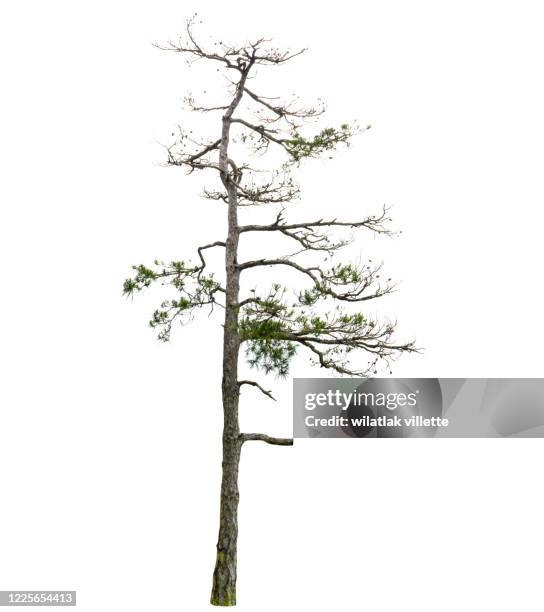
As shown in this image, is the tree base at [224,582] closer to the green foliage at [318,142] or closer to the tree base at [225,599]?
the tree base at [225,599]

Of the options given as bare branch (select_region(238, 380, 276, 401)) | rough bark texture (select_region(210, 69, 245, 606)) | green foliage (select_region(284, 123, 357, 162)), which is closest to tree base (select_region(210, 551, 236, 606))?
rough bark texture (select_region(210, 69, 245, 606))

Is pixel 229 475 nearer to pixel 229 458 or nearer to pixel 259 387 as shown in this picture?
pixel 229 458

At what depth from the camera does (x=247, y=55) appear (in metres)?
8.01

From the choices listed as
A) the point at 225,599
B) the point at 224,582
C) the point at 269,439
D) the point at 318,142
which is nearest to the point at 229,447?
the point at 269,439

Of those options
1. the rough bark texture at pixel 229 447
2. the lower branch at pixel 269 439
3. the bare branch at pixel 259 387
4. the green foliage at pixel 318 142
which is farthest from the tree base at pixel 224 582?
the green foliage at pixel 318 142

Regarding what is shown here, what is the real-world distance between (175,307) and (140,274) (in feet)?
1.38

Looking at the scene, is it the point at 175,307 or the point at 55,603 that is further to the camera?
the point at 175,307

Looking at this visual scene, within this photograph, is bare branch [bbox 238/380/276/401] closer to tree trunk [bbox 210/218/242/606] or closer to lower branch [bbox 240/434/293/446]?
tree trunk [bbox 210/218/242/606]

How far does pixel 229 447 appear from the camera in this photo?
7902 millimetres

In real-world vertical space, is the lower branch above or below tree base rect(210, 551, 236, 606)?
above

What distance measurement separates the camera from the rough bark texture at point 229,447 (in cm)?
782

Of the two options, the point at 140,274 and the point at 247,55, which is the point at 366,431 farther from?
the point at 247,55

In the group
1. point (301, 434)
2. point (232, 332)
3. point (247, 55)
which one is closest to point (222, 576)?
point (301, 434)

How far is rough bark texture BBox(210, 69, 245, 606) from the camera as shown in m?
7.82
